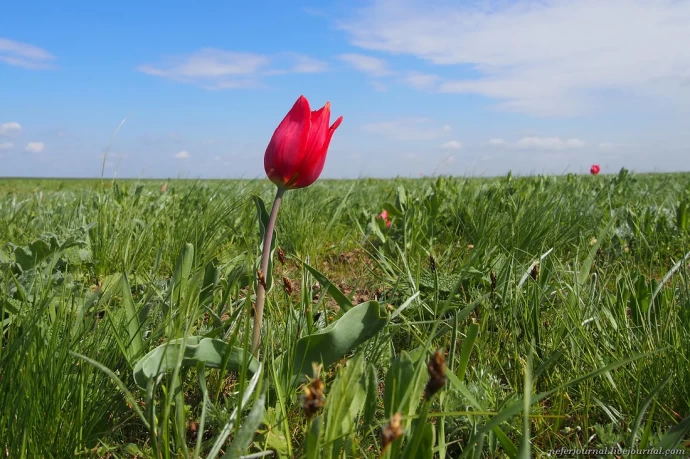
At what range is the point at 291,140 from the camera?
129 cm

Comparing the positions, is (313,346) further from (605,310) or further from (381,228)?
(381,228)

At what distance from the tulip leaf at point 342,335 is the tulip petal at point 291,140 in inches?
15.5

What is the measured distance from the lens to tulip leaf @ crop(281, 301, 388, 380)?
3.83 ft

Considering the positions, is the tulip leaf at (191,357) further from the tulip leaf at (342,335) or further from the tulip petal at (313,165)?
the tulip petal at (313,165)

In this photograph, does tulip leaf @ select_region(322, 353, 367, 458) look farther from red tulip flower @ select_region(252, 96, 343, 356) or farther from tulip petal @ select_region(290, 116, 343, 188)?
tulip petal @ select_region(290, 116, 343, 188)

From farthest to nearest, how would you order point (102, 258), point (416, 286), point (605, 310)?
point (102, 258)
point (416, 286)
point (605, 310)

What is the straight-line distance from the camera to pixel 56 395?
1.03 meters

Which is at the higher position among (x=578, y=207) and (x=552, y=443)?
(x=578, y=207)

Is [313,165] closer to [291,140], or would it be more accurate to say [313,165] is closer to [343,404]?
[291,140]

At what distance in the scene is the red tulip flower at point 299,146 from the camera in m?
1.29

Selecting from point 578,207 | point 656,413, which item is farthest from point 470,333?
point 578,207

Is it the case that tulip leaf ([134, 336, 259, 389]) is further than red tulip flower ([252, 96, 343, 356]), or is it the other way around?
red tulip flower ([252, 96, 343, 356])

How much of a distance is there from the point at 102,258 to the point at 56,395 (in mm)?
1416

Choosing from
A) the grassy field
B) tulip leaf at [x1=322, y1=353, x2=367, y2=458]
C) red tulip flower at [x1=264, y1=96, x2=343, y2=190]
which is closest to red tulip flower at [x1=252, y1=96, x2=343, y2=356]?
red tulip flower at [x1=264, y1=96, x2=343, y2=190]
